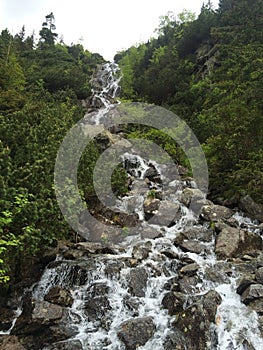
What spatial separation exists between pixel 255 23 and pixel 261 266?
28.6 meters

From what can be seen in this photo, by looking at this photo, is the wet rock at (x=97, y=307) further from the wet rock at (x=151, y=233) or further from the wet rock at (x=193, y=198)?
the wet rock at (x=193, y=198)

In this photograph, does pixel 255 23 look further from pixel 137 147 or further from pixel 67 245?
pixel 67 245

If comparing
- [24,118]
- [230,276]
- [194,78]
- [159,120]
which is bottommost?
[230,276]

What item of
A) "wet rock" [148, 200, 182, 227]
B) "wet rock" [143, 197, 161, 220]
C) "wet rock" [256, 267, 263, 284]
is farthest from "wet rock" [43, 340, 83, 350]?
"wet rock" [143, 197, 161, 220]

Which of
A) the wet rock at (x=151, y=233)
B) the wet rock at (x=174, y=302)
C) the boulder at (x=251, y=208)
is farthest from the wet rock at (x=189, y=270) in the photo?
the boulder at (x=251, y=208)

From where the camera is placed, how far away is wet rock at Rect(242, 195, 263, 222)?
12.6 metres

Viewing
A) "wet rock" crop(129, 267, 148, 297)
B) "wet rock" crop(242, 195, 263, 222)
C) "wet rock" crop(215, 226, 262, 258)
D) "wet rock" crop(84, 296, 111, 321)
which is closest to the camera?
"wet rock" crop(84, 296, 111, 321)

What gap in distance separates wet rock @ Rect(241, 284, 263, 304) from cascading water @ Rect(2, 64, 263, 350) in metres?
0.17

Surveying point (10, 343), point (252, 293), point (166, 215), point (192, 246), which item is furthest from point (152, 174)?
point (10, 343)

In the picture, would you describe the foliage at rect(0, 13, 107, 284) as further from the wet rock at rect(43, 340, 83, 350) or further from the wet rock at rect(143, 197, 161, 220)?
the wet rock at rect(143, 197, 161, 220)

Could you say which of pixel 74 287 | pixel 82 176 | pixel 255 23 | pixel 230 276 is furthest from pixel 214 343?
pixel 255 23

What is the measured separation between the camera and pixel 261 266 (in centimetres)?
888

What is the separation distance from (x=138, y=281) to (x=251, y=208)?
684 cm

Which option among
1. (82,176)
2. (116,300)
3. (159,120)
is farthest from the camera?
(159,120)
